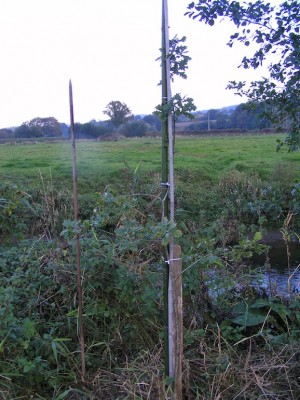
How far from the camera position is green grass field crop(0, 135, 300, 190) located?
13047 mm

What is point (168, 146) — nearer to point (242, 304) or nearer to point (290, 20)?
point (290, 20)

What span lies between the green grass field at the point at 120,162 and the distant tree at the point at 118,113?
18.1 ft

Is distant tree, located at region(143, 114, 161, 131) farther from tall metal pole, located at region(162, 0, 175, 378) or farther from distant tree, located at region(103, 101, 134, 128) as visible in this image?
distant tree, located at region(103, 101, 134, 128)

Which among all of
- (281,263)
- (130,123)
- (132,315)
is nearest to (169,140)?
(132,315)

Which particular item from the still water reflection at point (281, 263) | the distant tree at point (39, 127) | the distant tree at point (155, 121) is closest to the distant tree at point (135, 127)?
the distant tree at point (39, 127)

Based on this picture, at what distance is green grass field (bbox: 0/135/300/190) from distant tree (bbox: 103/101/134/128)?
551cm

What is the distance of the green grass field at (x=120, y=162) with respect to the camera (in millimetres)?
13047

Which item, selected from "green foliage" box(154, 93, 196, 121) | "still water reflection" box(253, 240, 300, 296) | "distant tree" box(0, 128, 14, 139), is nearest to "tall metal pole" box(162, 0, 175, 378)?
"green foliage" box(154, 93, 196, 121)

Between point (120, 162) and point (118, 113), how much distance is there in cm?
869

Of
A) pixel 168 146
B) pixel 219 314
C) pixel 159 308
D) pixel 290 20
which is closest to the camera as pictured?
pixel 168 146

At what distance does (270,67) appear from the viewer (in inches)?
121

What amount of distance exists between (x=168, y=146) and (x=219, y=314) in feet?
5.69

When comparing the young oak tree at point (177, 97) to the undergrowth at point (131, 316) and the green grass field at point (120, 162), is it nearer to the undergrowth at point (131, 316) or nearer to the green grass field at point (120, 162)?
the undergrowth at point (131, 316)

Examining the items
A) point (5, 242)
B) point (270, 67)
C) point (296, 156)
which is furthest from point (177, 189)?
point (270, 67)
